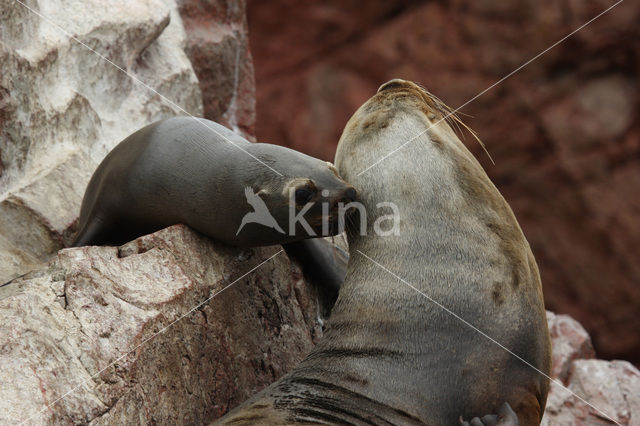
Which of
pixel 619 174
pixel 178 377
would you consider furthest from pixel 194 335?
pixel 619 174

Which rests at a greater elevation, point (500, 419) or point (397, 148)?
point (397, 148)

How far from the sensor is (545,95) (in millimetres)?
11039

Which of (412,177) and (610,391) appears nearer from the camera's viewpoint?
(412,177)

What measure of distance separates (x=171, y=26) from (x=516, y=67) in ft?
19.6

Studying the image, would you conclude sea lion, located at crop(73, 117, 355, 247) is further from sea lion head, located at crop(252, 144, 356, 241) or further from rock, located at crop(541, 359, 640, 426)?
rock, located at crop(541, 359, 640, 426)

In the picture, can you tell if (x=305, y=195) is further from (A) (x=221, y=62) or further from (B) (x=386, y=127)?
(A) (x=221, y=62)

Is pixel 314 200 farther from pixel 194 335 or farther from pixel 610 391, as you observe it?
pixel 610 391


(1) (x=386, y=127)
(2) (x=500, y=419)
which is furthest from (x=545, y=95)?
(2) (x=500, y=419)

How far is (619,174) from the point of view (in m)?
→ 10.7

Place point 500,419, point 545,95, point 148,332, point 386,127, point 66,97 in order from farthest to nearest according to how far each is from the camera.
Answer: point 545,95 → point 66,97 → point 386,127 → point 148,332 → point 500,419

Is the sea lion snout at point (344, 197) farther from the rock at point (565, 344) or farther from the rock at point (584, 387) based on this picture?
the rock at point (565, 344)

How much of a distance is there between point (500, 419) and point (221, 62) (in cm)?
422

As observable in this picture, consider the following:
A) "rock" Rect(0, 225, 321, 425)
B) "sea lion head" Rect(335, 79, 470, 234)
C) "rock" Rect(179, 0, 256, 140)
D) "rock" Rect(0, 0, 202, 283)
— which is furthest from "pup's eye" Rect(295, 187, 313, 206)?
"rock" Rect(179, 0, 256, 140)

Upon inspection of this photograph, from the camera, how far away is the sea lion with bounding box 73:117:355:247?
12.4ft
